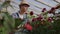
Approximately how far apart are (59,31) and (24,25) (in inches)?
25.1

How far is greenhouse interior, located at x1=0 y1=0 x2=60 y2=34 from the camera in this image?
618mm

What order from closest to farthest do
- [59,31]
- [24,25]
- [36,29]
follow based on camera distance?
[24,25]
[36,29]
[59,31]

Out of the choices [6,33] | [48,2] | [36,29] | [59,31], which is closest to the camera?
[6,33]

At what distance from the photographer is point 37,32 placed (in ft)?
4.17

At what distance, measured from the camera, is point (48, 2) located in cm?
610

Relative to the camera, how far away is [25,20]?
31.6 inches

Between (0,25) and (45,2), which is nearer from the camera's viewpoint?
(0,25)

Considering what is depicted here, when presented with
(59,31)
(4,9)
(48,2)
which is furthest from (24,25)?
(48,2)


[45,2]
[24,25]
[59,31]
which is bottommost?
[45,2]

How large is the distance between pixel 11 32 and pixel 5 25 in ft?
0.11

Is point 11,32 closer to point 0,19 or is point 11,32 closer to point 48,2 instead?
point 0,19

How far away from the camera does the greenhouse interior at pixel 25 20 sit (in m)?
0.62

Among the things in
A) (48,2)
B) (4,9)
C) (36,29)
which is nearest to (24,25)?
(4,9)

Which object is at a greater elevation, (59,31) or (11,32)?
(11,32)
